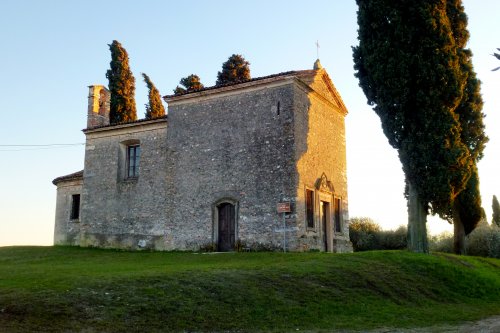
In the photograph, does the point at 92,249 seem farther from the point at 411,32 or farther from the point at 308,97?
the point at 411,32

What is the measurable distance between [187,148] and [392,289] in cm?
1175

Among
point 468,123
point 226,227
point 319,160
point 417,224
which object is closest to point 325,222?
point 319,160

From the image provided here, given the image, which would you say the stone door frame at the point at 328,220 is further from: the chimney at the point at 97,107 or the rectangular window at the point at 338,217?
the chimney at the point at 97,107

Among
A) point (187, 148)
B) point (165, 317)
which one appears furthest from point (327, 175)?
point (165, 317)

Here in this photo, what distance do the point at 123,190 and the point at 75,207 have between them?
4505 millimetres

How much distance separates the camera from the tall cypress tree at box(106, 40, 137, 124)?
33781 mm

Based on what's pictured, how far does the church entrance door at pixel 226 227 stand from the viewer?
846 inches

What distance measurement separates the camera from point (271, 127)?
2133 cm

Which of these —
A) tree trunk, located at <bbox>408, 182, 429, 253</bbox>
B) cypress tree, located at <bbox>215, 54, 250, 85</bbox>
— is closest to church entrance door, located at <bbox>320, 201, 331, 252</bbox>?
tree trunk, located at <bbox>408, 182, 429, 253</bbox>

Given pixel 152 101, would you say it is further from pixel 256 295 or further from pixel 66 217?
pixel 256 295

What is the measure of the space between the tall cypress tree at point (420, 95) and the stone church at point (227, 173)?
3.61m

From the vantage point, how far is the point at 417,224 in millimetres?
20969

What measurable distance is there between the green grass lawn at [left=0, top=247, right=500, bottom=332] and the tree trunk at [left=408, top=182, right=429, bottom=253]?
1.95m

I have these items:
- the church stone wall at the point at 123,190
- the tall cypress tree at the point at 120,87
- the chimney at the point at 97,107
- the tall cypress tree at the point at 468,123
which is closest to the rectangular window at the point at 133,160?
the church stone wall at the point at 123,190
